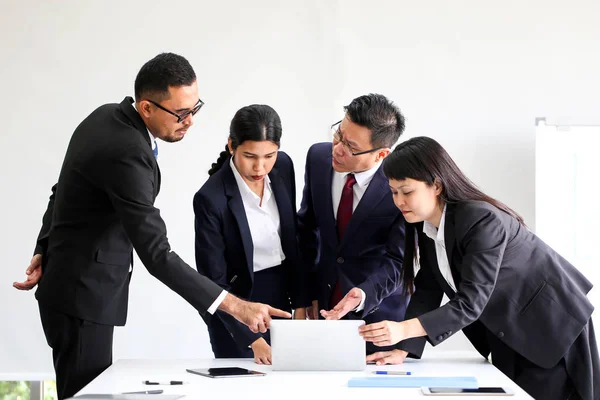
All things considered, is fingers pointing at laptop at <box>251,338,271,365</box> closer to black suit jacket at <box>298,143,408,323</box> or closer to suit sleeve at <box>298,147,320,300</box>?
black suit jacket at <box>298,143,408,323</box>

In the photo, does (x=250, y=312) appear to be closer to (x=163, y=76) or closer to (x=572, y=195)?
(x=163, y=76)

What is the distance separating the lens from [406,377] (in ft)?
7.32

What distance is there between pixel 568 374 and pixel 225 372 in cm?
105

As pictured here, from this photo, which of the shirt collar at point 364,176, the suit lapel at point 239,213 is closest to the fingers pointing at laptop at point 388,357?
the suit lapel at point 239,213

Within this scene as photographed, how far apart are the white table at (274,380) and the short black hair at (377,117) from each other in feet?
2.49

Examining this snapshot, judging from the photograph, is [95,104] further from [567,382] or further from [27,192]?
[567,382]

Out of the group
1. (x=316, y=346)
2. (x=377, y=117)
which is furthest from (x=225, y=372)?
(x=377, y=117)

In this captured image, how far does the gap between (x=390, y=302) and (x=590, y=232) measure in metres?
1.80

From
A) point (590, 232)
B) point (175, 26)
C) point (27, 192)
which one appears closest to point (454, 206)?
point (590, 232)

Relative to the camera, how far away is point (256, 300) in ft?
9.05

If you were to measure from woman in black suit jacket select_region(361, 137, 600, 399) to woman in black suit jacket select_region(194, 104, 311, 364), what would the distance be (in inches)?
18.1

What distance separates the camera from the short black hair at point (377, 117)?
8.88 feet

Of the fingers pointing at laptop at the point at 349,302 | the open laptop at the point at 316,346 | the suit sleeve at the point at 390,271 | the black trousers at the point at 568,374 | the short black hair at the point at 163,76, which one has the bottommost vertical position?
the black trousers at the point at 568,374

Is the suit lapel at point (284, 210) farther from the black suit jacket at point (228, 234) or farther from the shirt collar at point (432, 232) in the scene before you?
the shirt collar at point (432, 232)
